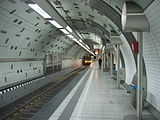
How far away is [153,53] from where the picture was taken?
574cm

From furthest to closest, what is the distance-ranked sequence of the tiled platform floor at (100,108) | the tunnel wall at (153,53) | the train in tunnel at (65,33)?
1. the tiled platform floor at (100,108)
2. the train in tunnel at (65,33)
3. the tunnel wall at (153,53)

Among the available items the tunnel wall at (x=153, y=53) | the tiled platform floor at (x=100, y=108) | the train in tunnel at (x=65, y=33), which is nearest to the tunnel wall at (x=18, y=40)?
the train in tunnel at (x=65, y=33)

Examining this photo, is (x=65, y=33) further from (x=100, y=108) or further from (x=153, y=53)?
(x=153, y=53)

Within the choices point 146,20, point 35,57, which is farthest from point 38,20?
point 146,20

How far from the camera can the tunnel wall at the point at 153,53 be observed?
190 inches

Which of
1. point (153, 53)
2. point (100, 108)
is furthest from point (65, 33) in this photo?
point (153, 53)

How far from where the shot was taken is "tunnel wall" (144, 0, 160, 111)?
483cm

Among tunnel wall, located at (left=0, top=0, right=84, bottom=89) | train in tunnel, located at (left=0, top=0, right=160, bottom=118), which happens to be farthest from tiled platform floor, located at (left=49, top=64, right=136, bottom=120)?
tunnel wall, located at (left=0, top=0, right=84, bottom=89)

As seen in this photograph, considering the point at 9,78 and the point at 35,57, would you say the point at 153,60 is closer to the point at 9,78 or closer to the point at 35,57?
the point at 9,78

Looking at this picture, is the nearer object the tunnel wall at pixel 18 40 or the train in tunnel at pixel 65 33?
the train in tunnel at pixel 65 33

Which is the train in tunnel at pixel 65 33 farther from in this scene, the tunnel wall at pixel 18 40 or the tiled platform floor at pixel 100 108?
the tiled platform floor at pixel 100 108

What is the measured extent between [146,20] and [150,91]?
2598 millimetres

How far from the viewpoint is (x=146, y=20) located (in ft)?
16.4

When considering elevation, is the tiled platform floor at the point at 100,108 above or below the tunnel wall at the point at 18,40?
below
